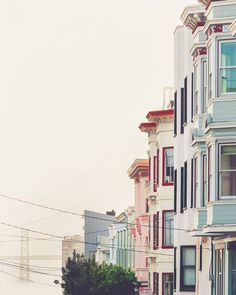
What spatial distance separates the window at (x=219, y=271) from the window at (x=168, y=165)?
1847 centimetres

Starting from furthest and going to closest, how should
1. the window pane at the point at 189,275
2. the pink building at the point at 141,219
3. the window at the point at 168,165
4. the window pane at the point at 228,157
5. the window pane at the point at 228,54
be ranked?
1. the pink building at the point at 141,219
2. the window at the point at 168,165
3. the window pane at the point at 189,275
4. the window pane at the point at 228,54
5. the window pane at the point at 228,157

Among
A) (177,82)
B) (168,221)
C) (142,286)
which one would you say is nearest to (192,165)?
(177,82)

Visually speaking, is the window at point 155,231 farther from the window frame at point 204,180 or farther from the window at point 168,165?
the window frame at point 204,180

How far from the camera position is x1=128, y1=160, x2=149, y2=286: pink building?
78750mm

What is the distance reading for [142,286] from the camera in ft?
249

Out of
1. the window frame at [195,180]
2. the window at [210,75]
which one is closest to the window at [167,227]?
the window frame at [195,180]

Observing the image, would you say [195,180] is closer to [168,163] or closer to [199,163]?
[199,163]

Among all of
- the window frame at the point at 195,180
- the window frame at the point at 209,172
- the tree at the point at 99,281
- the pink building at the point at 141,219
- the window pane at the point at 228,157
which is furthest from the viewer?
the pink building at the point at 141,219

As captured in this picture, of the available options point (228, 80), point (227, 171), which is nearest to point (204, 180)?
point (227, 171)

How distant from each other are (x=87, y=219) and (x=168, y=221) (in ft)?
265

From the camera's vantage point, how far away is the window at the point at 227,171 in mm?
43094

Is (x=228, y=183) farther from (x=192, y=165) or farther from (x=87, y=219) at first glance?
(x=87, y=219)

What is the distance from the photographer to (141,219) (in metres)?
78.3

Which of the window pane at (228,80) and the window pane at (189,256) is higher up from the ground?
the window pane at (228,80)
